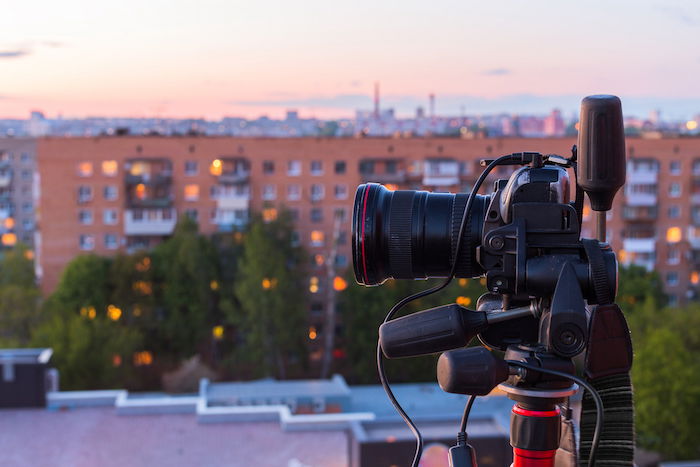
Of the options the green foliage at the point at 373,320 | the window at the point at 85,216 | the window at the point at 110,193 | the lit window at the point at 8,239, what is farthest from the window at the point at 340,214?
the lit window at the point at 8,239

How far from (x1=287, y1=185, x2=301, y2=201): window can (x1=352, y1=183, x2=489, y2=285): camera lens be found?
67.7 ft

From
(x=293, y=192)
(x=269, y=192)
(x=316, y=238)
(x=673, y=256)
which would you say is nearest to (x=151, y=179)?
(x=269, y=192)

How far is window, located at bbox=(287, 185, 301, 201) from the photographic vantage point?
868 inches

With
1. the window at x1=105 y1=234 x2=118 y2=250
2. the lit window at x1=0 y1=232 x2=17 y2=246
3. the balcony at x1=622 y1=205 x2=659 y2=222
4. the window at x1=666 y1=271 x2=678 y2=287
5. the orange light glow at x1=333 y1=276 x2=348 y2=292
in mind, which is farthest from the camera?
the lit window at x1=0 y1=232 x2=17 y2=246

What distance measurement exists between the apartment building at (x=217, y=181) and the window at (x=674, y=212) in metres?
1.86

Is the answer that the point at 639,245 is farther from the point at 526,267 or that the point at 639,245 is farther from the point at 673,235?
the point at 526,267

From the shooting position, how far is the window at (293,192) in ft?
72.3

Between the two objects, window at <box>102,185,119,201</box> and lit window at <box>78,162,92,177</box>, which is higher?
lit window at <box>78,162,92,177</box>

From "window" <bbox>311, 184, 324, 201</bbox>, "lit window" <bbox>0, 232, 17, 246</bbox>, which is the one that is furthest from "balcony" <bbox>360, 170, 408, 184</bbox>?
"lit window" <bbox>0, 232, 17, 246</bbox>

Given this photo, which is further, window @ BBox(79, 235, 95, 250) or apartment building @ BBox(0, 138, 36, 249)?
apartment building @ BBox(0, 138, 36, 249)

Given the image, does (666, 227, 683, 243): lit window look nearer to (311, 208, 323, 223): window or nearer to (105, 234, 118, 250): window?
(311, 208, 323, 223): window

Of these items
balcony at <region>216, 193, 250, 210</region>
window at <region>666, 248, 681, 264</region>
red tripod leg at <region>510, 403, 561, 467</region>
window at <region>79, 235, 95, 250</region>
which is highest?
red tripod leg at <region>510, 403, 561, 467</region>

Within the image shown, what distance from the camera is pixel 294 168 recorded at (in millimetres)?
21984

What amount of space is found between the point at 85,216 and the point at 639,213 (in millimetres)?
14761
